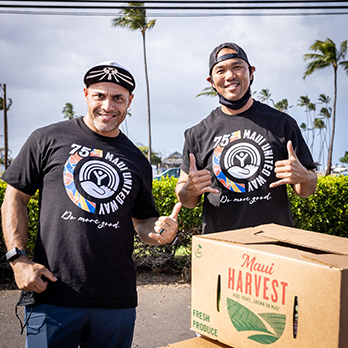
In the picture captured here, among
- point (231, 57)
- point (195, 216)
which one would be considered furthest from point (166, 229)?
point (195, 216)

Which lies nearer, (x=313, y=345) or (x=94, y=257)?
(x=313, y=345)

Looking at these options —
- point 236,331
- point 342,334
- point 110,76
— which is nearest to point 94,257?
point 236,331

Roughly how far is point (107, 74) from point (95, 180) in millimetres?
640

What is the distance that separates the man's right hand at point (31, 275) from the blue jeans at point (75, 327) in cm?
13

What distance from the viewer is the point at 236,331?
132cm

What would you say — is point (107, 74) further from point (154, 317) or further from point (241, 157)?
point (154, 317)

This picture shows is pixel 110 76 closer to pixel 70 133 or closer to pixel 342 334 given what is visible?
pixel 70 133

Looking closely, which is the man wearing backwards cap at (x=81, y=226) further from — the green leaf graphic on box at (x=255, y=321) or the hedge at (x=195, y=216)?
the hedge at (x=195, y=216)

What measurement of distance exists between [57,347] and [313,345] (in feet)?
4.20

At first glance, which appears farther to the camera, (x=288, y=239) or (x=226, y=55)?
(x=226, y=55)

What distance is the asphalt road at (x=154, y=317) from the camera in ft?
11.6

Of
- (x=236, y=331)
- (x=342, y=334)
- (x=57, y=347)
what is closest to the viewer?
(x=342, y=334)

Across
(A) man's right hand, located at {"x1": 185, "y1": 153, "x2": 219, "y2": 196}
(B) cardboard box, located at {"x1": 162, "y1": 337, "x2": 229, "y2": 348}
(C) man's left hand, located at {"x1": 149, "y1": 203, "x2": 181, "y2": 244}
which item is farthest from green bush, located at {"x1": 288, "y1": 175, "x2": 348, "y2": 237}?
(B) cardboard box, located at {"x1": 162, "y1": 337, "x2": 229, "y2": 348}

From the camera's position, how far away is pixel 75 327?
1794 millimetres
